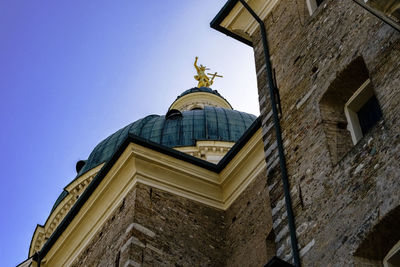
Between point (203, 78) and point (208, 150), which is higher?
point (203, 78)

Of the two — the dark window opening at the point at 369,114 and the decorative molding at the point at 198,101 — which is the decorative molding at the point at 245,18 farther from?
the decorative molding at the point at 198,101

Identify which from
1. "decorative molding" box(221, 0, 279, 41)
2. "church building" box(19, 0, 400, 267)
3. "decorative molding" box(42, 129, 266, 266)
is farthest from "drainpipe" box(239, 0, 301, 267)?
"decorative molding" box(42, 129, 266, 266)

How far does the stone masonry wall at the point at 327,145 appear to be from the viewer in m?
8.14

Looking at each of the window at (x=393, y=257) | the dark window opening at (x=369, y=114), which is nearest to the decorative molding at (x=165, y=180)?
the dark window opening at (x=369, y=114)

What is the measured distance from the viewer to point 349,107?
10.1 m

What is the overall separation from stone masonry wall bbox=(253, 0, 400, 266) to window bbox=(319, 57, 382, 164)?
0.08m

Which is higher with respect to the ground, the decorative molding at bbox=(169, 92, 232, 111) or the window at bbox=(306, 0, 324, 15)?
the decorative molding at bbox=(169, 92, 232, 111)

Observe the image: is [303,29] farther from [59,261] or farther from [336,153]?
[59,261]

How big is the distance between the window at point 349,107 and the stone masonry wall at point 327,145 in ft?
0.26

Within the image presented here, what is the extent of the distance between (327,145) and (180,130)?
18.4m

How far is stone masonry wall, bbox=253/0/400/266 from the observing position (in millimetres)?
8141

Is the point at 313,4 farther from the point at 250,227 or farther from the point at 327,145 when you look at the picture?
the point at 250,227

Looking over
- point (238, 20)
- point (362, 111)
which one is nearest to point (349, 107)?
point (362, 111)

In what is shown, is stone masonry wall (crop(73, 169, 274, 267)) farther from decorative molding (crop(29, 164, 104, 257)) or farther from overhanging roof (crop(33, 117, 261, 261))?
decorative molding (crop(29, 164, 104, 257))
